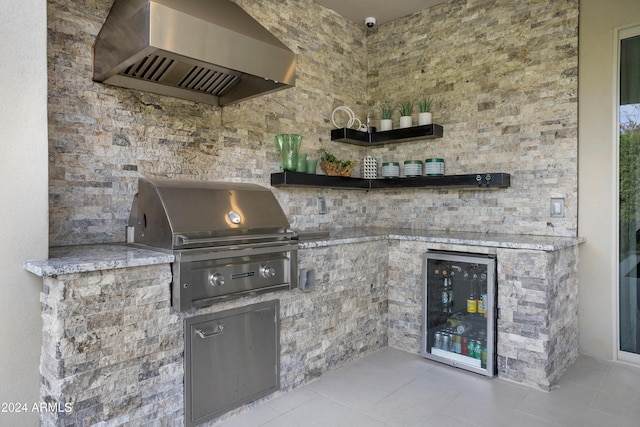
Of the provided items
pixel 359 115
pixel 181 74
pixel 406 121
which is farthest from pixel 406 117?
pixel 181 74

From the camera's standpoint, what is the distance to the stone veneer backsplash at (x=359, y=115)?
229 cm

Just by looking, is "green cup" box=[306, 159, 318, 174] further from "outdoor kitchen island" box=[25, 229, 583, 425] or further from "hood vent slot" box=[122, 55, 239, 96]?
"hood vent slot" box=[122, 55, 239, 96]

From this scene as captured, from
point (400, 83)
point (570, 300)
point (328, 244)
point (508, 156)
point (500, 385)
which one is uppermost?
point (400, 83)

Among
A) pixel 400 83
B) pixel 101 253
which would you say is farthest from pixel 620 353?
pixel 101 253

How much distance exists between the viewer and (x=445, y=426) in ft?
7.00

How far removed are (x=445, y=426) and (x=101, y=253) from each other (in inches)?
78.4

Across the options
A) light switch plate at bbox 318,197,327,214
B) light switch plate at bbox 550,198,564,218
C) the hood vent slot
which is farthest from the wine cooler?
the hood vent slot

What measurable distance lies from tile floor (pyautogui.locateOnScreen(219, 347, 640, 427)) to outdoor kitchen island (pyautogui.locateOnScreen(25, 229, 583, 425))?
0.12 m

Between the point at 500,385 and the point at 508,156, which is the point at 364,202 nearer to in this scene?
the point at 508,156

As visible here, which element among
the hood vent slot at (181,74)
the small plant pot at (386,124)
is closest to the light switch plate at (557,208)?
the small plant pot at (386,124)

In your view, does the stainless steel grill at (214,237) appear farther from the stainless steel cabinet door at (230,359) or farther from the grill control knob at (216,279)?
the stainless steel cabinet door at (230,359)

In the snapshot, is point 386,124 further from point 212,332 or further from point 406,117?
point 212,332

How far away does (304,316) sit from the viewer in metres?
2.62

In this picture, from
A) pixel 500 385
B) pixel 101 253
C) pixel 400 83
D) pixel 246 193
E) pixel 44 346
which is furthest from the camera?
pixel 400 83
